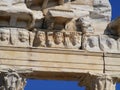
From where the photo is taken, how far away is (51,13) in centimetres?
1794

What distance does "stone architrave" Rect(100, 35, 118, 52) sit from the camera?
18422 millimetres

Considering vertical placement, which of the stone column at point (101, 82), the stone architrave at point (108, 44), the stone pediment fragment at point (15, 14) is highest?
the stone pediment fragment at point (15, 14)

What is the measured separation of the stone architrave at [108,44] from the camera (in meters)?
18.4

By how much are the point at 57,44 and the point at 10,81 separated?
6.74 ft

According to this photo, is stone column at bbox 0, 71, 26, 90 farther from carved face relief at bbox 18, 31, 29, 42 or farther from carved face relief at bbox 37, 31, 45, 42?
carved face relief at bbox 37, 31, 45, 42

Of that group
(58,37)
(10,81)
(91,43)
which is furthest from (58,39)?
(10,81)

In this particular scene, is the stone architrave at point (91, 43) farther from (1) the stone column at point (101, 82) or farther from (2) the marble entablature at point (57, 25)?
(1) the stone column at point (101, 82)

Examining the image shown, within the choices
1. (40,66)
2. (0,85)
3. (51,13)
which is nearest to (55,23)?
(51,13)

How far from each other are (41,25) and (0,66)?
2162mm

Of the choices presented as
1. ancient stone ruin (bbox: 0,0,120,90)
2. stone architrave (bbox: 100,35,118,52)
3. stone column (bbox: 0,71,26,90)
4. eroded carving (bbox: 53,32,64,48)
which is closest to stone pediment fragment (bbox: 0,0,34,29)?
ancient stone ruin (bbox: 0,0,120,90)

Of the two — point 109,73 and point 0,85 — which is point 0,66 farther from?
point 109,73

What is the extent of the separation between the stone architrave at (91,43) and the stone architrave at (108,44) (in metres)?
0.17

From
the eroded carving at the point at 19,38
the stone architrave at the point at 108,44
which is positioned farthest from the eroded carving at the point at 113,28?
the eroded carving at the point at 19,38

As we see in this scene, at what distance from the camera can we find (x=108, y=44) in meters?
18.5
